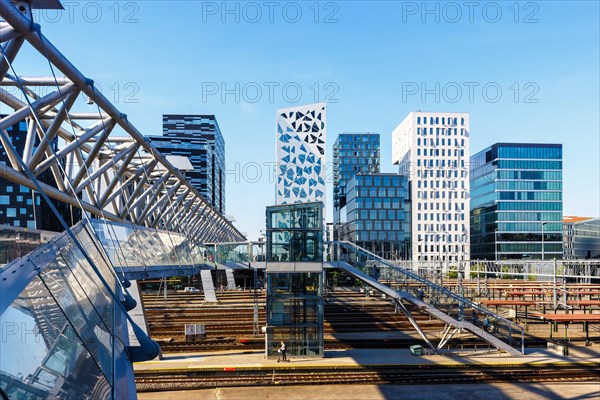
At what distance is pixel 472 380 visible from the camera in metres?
19.6

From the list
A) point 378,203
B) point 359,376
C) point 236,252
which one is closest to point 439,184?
point 378,203

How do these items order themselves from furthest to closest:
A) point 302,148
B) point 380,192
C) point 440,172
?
1. point 440,172
2. point 380,192
3. point 302,148

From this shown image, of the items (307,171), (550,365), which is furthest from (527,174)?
(550,365)

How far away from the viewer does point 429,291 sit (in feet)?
81.1

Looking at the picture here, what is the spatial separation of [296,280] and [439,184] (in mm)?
72183

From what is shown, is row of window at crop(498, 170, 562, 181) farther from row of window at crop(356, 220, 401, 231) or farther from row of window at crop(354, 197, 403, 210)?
row of window at crop(356, 220, 401, 231)

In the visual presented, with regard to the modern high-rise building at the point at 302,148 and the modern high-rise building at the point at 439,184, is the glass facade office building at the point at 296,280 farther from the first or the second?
the modern high-rise building at the point at 439,184

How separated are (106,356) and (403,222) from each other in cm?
8688

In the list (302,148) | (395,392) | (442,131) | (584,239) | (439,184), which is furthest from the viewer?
(584,239)

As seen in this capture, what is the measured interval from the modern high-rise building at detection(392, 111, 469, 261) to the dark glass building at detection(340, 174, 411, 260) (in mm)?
2902

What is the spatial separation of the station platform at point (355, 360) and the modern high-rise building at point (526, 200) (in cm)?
7246

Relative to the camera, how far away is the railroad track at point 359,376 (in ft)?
62.7

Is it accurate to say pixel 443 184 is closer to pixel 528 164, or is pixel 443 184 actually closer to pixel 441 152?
pixel 441 152

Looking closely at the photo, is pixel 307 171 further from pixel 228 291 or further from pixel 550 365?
pixel 550 365
